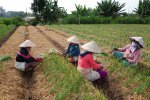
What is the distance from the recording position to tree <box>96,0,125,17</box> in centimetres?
4903

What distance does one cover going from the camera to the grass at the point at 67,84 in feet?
16.3

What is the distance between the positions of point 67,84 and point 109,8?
44511 millimetres

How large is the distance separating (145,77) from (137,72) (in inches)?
20.9

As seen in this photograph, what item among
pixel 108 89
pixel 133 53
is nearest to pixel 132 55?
pixel 133 53

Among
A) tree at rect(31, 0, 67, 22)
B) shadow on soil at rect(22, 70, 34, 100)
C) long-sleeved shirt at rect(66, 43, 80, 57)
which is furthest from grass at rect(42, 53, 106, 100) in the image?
tree at rect(31, 0, 67, 22)

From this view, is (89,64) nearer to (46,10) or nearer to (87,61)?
(87,61)

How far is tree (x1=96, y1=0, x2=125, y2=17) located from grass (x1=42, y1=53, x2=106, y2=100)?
1688 inches

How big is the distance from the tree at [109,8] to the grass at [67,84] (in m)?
42.9

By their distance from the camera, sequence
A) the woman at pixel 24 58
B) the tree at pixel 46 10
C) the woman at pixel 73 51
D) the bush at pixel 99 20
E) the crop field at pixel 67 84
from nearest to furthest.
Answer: the crop field at pixel 67 84
the woman at pixel 24 58
the woman at pixel 73 51
the bush at pixel 99 20
the tree at pixel 46 10

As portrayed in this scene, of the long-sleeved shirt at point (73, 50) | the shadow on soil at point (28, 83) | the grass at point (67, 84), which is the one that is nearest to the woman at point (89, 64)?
the grass at point (67, 84)

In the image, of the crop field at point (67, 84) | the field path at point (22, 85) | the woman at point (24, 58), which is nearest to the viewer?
the crop field at point (67, 84)

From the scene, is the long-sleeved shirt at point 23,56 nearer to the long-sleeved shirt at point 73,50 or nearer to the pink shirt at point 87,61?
the long-sleeved shirt at point 73,50

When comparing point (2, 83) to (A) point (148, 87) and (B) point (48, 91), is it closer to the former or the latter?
(B) point (48, 91)

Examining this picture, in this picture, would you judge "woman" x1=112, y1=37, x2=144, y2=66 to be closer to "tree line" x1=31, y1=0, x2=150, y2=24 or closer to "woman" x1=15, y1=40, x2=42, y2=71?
"woman" x1=15, y1=40, x2=42, y2=71
